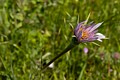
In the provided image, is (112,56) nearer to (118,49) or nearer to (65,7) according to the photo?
(118,49)

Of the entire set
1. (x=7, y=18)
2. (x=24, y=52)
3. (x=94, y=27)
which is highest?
(x=94, y=27)

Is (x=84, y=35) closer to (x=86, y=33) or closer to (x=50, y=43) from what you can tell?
(x=86, y=33)

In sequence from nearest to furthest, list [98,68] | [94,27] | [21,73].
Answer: [94,27] → [21,73] → [98,68]

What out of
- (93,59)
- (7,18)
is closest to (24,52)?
(7,18)

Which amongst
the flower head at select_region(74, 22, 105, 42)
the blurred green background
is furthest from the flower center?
the blurred green background

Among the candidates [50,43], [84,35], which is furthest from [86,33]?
[50,43]

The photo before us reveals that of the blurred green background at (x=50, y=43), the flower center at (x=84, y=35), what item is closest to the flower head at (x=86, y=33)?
the flower center at (x=84, y=35)
